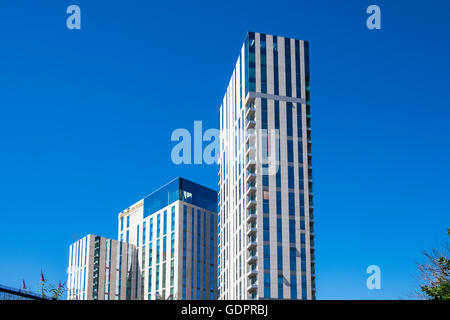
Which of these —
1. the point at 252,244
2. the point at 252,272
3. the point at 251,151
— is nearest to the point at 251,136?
the point at 251,151

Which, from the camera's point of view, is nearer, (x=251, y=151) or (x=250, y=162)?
(x=250, y=162)

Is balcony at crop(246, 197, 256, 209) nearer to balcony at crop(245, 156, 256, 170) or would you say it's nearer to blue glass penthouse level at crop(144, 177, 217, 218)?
balcony at crop(245, 156, 256, 170)

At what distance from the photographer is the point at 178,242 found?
151m

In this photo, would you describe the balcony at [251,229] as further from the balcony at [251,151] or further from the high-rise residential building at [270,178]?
the balcony at [251,151]

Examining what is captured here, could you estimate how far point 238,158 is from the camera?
391 feet

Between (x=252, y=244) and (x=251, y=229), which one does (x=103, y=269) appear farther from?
(x=251, y=229)

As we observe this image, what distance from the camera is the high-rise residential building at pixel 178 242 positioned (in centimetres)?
15088

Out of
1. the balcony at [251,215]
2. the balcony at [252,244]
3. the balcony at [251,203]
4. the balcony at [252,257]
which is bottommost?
the balcony at [252,257]

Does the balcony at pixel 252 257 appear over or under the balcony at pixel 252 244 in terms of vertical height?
under

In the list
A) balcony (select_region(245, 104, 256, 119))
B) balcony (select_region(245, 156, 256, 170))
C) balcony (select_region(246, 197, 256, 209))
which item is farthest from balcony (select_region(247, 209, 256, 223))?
balcony (select_region(245, 104, 256, 119))

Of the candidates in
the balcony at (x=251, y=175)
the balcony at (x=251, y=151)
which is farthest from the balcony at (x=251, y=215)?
the balcony at (x=251, y=151)

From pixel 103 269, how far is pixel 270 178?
60304mm
